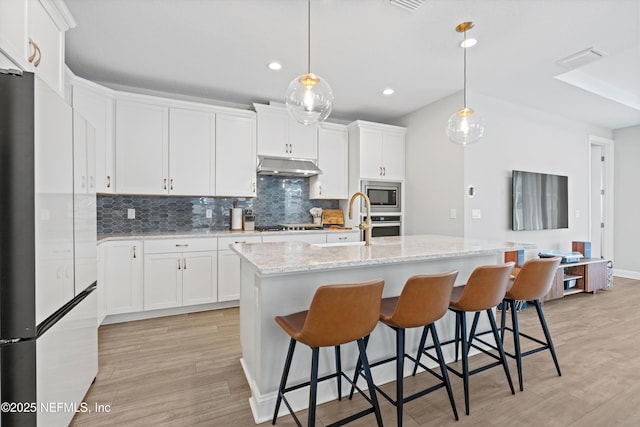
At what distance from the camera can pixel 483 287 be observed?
1817 mm

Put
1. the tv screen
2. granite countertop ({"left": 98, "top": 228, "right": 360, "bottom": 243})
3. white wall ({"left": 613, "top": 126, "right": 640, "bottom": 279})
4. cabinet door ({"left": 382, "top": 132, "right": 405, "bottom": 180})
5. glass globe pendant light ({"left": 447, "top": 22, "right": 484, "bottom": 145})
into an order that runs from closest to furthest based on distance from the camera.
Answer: glass globe pendant light ({"left": 447, "top": 22, "right": 484, "bottom": 145}) < granite countertop ({"left": 98, "top": 228, "right": 360, "bottom": 243}) < the tv screen < cabinet door ({"left": 382, "top": 132, "right": 405, "bottom": 180}) < white wall ({"left": 613, "top": 126, "right": 640, "bottom": 279})

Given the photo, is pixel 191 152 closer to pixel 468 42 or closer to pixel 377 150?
pixel 377 150

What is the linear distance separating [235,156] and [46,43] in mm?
2121

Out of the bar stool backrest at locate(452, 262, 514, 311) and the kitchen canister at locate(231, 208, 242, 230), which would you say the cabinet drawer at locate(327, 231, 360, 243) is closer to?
the kitchen canister at locate(231, 208, 242, 230)

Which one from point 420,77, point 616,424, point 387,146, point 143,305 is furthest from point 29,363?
point 387,146

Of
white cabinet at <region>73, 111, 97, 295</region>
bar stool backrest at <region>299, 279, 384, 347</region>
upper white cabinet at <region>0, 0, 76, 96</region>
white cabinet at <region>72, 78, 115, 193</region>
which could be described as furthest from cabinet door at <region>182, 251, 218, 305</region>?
bar stool backrest at <region>299, 279, 384, 347</region>

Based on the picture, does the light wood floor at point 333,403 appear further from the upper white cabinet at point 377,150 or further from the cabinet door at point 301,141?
the upper white cabinet at point 377,150

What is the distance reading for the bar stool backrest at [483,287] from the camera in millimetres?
1794

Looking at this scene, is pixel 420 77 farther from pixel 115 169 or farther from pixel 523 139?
pixel 115 169

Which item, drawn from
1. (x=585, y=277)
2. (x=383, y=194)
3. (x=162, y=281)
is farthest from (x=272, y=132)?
(x=585, y=277)

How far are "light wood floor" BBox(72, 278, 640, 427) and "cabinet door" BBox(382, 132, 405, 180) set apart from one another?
2568 millimetres

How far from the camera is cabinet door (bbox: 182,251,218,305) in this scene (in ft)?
11.2

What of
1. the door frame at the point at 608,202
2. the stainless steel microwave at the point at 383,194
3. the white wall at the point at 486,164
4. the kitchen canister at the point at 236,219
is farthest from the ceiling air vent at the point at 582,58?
the kitchen canister at the point at 236,219

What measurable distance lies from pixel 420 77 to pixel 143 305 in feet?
13.0
